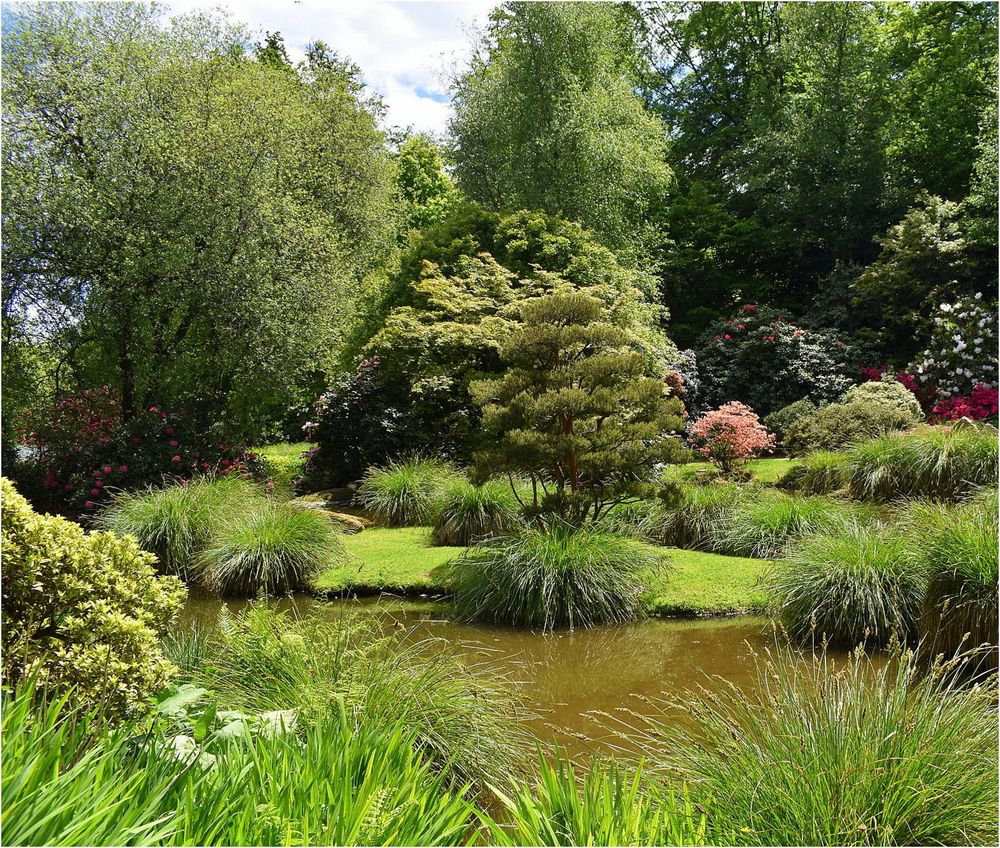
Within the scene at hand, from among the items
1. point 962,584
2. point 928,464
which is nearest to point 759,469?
point 928,464

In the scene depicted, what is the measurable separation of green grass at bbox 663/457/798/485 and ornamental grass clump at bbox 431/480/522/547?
11.5 feet

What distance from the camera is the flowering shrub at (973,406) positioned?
51.5ft

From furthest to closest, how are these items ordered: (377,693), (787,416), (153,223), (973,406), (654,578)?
(787,416)
(973,406)
(153,223)
(654,578)
(377,693)

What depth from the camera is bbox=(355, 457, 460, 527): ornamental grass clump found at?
12.0 meters

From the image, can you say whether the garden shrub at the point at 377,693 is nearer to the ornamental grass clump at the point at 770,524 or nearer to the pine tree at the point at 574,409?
the pine tree at the point at 574,409

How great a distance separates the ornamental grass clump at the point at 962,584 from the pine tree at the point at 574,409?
3.08 m

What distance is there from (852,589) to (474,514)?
5129mm

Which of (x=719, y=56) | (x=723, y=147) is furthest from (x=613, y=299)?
(x=719, y=56)

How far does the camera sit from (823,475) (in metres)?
12.1

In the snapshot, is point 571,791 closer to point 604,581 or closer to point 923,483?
point 604,581

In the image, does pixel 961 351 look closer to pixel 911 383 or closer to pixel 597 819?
pixel 911 383

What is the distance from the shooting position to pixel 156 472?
12.4 meters

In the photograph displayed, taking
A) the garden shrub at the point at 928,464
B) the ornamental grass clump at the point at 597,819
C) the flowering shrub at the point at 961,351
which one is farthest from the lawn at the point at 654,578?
the flowering shrub at the point at 961,351

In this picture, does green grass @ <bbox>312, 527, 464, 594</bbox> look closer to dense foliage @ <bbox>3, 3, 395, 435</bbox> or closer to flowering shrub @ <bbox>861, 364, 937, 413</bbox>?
dense foliage @ <bbox>3, 3, 395, 435</bbox>
